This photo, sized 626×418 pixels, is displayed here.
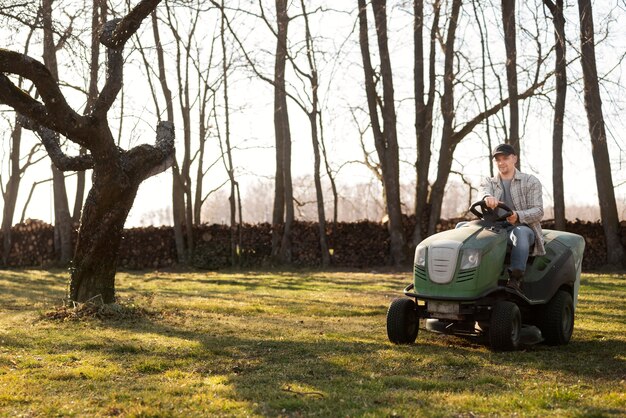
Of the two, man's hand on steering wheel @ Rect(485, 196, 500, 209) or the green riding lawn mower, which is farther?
man's hand on steering wheel @ Rect(485, 196, 500, 209)

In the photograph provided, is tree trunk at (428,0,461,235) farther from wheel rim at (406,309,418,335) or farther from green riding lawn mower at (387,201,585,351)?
wheel rim at (406,309,418,335)

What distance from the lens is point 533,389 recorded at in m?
5.49

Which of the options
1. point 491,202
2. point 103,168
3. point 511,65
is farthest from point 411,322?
point 511,65

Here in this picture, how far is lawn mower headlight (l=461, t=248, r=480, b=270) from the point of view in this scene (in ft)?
23.3

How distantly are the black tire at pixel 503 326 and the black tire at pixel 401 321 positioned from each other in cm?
90

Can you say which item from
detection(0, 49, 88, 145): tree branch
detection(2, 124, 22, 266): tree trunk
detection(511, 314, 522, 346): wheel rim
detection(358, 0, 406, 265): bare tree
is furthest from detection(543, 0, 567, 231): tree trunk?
detection(2, 124, 22, 266): tree trunk

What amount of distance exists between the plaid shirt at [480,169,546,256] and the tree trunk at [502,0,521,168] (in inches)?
354

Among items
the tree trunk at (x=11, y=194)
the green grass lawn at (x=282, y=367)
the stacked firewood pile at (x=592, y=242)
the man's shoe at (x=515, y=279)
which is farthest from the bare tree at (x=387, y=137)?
the man's shoe at (x=515, y=279)

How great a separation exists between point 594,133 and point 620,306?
8.56m

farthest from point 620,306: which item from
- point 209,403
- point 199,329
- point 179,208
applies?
A: point 179,208

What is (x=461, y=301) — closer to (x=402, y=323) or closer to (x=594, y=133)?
(x=402, y=323)

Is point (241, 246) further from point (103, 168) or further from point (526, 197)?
point (526, 197)

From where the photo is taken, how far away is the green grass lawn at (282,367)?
5.02m

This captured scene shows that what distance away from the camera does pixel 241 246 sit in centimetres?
2292
